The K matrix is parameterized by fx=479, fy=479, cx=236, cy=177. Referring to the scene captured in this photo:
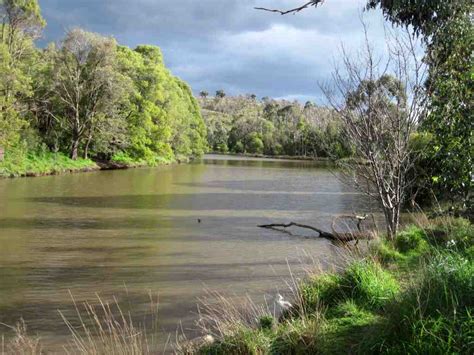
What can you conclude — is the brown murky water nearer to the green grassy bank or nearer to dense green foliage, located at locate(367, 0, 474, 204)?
the green grassy bank

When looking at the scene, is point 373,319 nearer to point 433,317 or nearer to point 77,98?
point 433,317

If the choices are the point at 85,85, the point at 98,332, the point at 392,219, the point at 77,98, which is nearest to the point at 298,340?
the point at 98,332

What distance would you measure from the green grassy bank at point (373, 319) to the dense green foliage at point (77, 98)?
32.3m

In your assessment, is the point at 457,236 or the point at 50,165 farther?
the point at 50,165

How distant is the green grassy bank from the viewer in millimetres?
4027

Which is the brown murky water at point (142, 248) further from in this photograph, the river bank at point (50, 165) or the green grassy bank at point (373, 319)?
the river bank at point (50, 165)

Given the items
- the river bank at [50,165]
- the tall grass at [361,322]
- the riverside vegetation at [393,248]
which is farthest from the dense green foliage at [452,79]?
the river bank at [50,165]

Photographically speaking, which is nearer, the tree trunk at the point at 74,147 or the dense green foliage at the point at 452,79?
the dense green foliage at the point at 452,79

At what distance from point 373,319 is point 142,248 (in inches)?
405

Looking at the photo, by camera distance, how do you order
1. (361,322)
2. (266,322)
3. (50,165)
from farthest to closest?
(50,165), (266,322), (361,322)

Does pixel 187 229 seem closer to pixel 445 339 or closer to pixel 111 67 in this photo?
pixel 445 339

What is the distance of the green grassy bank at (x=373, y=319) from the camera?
4.03 meters

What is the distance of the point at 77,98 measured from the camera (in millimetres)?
→ 46156

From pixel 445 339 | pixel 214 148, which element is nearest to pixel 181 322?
pixel 445 339
